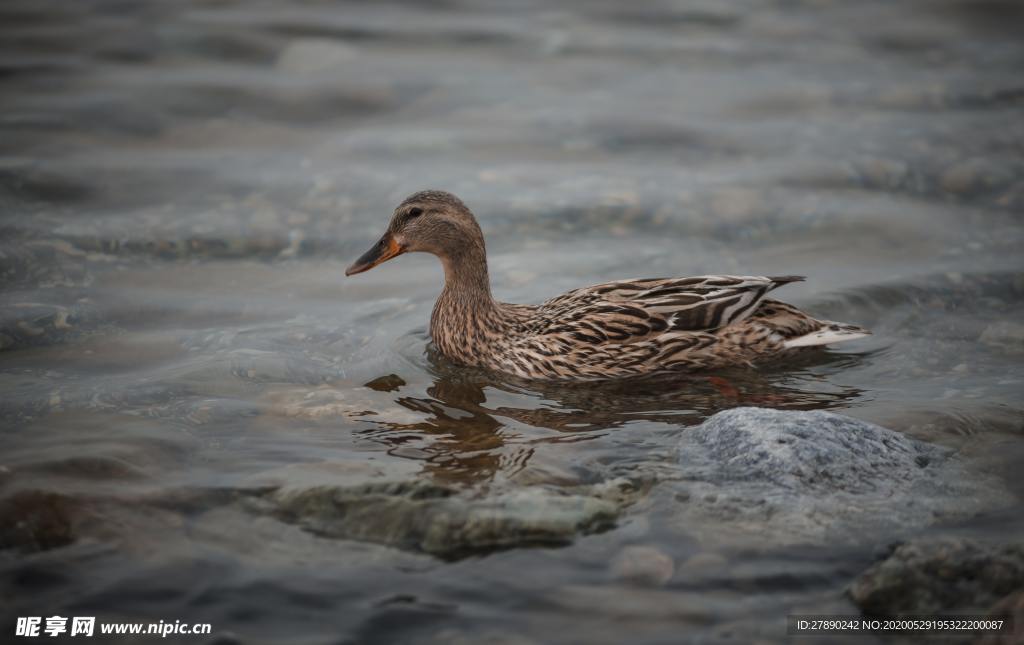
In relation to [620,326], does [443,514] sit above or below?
below

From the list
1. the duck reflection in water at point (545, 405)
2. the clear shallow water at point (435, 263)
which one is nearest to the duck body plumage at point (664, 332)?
the duck reflection in water at point (545, 405)

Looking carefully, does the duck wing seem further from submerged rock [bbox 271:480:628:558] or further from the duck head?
submerged rock [bbox 271:480:628:558]

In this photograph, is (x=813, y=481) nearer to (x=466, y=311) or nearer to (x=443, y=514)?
(x=443, y=514)

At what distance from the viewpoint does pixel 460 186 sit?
10.7 meters

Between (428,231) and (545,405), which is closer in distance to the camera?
(545,405)

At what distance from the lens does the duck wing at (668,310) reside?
764 cm

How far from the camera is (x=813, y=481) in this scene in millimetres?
5629

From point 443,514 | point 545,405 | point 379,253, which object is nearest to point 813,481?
point 443,514

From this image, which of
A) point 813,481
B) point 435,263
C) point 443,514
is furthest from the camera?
point 435,263

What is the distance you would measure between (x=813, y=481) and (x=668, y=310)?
2312 millimetres

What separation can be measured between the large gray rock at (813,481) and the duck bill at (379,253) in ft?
9.53

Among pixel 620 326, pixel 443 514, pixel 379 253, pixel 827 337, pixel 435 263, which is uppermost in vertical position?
pixel 379 253

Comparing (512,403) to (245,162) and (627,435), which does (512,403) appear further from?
(245,162)

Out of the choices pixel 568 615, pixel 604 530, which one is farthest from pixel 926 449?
pixel 568 615
